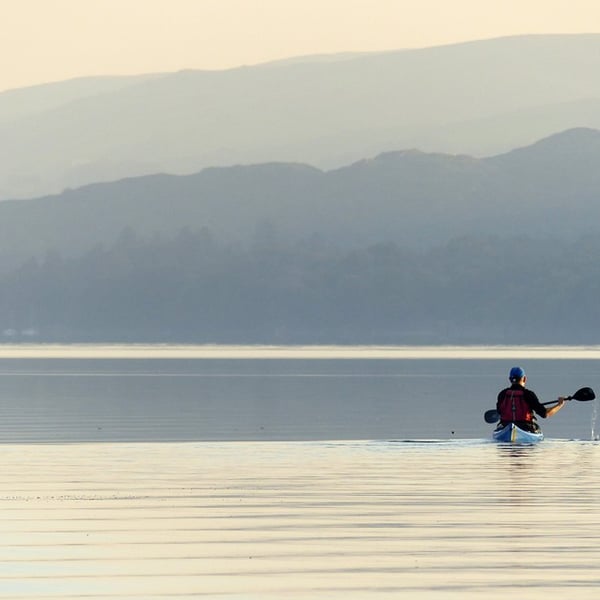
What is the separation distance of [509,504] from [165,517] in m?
5.37

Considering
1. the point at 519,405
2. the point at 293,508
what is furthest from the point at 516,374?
the point at 293,508

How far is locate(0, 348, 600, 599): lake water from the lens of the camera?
23.8 meters

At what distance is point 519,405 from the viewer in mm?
48750

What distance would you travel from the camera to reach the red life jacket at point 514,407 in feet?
159

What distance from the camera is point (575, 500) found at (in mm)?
33500

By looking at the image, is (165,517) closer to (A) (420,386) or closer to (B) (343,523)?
(B) (343,523)

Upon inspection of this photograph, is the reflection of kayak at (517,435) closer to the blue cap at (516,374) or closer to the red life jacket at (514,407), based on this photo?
the red life jacket at (514,407)

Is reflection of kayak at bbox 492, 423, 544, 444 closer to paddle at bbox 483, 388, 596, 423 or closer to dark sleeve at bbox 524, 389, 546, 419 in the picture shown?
paddle at bbox 483, 388, 596, 423

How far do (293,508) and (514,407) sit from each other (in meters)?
17.6

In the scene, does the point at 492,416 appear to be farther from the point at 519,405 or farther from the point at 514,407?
the point at 519,405

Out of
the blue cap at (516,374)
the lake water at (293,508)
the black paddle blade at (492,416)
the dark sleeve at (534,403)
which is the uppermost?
the black paddle blade at (492,416)

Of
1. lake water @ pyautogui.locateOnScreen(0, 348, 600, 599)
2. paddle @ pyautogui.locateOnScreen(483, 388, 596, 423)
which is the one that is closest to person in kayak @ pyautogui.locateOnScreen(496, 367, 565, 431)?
paddle @ pyautogui.locateOnScreen(483, 388, 596, 423)

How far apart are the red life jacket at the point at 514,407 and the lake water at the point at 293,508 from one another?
0.81 metres

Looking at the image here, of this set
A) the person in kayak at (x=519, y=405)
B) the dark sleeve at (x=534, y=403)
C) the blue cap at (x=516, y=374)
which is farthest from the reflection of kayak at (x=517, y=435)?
the blue cap at (x=516, y=374)
